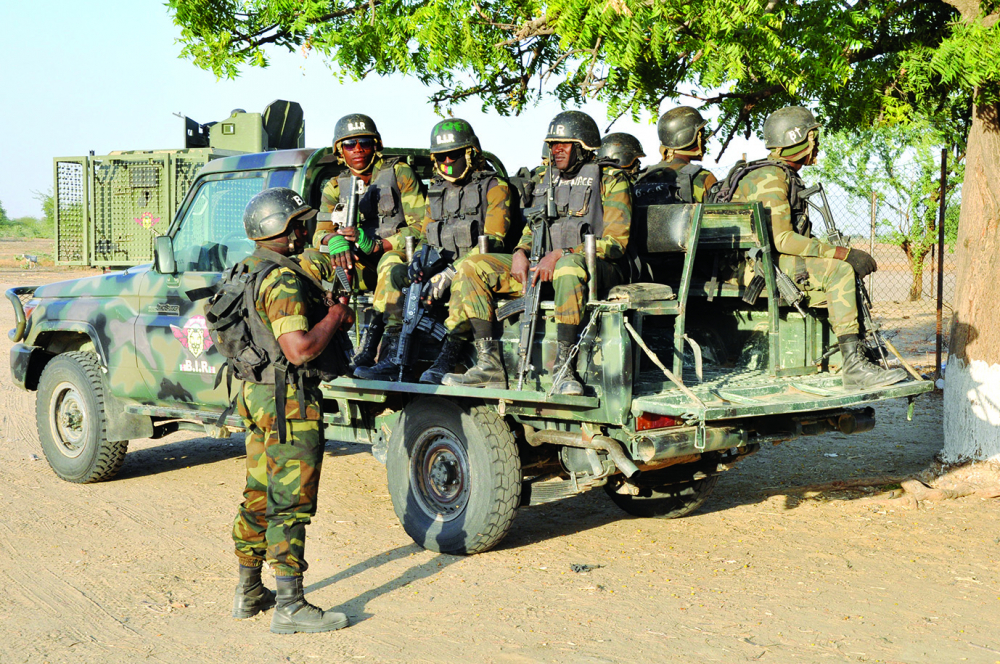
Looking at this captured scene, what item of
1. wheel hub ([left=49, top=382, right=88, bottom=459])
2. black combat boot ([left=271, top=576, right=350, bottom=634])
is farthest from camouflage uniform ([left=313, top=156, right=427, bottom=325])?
wheel hub ([left=49, top=382, right=88, bottom=459])

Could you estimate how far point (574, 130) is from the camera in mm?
5652

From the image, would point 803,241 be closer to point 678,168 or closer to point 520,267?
point 678,168

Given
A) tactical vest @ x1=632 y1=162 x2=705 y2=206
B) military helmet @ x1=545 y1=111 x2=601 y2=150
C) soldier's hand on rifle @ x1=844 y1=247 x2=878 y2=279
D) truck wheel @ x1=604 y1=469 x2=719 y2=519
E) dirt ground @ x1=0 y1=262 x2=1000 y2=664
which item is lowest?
dirt ground @ x1=0 y1=262 x2=1000 y2=664

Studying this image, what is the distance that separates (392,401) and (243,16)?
4.16 metres

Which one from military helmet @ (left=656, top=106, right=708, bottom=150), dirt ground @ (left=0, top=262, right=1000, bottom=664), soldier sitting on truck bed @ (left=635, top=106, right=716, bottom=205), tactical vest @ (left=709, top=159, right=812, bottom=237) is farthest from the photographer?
military helmet @ (left=656, top=106, right=708, bottom=150)

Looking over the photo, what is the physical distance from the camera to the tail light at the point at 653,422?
4.82 metres

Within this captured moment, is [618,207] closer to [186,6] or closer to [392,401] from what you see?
[392,401]

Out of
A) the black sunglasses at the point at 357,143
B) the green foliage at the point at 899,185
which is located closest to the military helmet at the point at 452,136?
the black sunglasses at the point at 357,143

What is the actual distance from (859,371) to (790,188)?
46.4 inches

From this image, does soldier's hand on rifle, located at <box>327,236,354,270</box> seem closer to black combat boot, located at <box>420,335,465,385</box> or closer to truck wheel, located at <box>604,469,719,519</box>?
black combat boot, located at <box>420,335,465,385</box>

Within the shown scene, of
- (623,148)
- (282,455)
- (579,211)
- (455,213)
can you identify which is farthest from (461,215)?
(282,455)

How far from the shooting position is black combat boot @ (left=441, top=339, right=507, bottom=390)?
204 inches

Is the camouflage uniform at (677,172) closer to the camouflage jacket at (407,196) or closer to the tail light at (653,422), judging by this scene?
the camouflage jacket at (407,196)

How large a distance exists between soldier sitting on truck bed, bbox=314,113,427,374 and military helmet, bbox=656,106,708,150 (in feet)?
5.73
